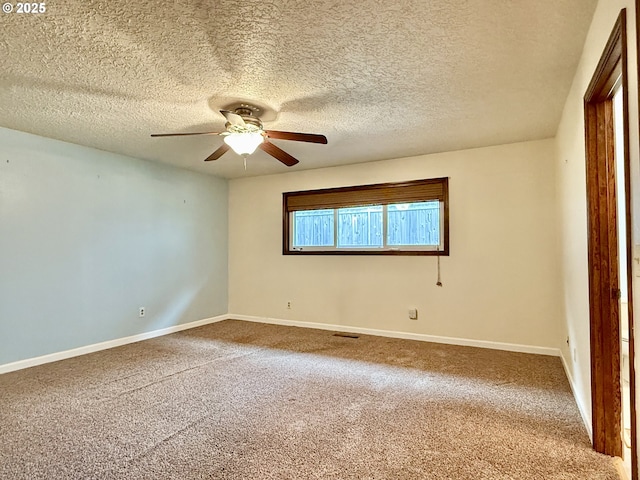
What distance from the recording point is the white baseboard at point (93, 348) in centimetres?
335

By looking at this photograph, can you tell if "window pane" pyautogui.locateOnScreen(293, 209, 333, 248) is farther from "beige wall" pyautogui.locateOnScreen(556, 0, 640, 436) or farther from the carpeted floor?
"beige wall" pyautogui.locateOnScreen(556, 0, 640, 436)

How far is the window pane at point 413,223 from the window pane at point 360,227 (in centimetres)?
15

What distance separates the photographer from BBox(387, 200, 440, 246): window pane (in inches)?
171

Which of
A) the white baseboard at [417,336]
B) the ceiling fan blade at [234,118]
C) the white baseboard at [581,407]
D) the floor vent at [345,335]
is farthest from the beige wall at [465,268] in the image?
the ceiling fan blade at [234,118]

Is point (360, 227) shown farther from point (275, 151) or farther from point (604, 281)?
point (604, 281)

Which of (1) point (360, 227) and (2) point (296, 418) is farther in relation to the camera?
(1) point (360, 227)

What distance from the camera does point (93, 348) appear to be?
13.0ft

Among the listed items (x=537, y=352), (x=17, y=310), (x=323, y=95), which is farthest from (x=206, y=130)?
(x=537, y=352)

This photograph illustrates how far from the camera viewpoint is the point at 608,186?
1927mm

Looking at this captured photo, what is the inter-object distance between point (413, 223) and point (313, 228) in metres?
1.45

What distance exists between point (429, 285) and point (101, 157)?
4.04m

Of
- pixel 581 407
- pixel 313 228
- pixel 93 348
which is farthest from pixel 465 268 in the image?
pixel 93 348

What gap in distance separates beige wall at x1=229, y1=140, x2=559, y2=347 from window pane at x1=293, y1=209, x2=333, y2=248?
0.24 meters

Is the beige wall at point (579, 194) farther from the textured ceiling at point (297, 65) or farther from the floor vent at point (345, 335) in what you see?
the floor vent at point (345, 335)
